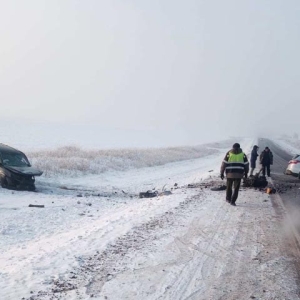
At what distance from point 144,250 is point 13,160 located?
497 inches

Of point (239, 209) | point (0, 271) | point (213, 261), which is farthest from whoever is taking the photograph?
point (239, 209)

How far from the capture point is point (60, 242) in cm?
805

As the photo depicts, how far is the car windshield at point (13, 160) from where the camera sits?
1747 centimetres

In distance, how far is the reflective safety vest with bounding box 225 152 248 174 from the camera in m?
12.2

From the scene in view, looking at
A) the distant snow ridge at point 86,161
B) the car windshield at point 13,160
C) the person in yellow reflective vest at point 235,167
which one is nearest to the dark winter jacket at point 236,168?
the person in yellow reflective vest at point 235,167

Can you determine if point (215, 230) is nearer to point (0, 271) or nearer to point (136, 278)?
point (136, 278)

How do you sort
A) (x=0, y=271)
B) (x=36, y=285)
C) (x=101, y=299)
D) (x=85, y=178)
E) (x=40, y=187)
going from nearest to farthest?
(x=101, y=299)
(x=36, y=285)
(x=0, y=271)
(x=40, y=187)
(x=85, y=178)

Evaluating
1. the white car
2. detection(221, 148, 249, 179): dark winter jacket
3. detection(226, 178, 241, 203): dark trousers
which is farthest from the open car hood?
the white car

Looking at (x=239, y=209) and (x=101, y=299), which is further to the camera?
(x=239, y=209)

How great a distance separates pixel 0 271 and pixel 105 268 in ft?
5.54

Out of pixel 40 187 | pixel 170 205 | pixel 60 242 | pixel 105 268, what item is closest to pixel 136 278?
pixel 105 268

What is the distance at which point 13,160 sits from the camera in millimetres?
17938

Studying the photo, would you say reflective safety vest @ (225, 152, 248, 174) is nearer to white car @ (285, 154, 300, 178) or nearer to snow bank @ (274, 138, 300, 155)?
white car @ (285, 154, 300, 178)

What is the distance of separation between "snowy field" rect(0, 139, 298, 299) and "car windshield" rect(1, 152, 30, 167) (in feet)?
9.78
